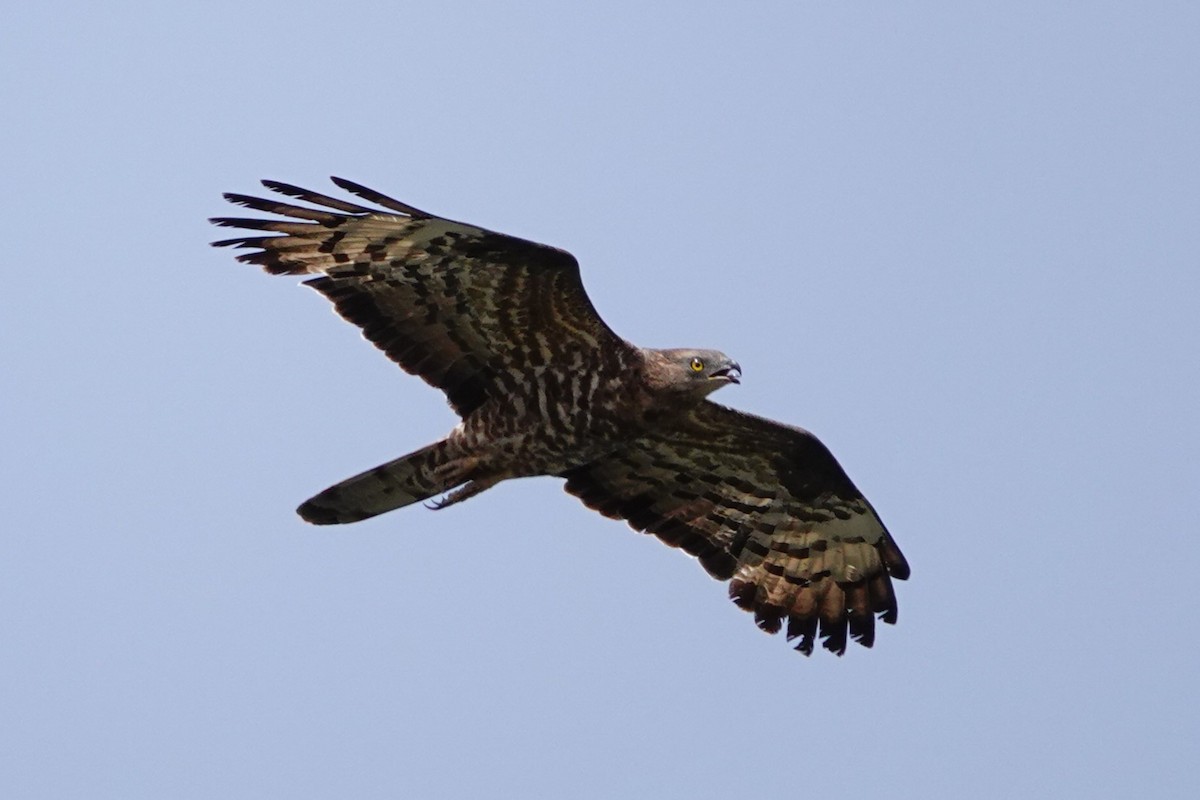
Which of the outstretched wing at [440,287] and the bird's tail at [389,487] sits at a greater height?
the outstretched wing at [440,287]

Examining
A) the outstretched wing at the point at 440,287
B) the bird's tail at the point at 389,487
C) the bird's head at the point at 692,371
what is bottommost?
the bird's tail at the point at 389,487

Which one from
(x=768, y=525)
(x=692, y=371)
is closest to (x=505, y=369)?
(x=692, y=371)

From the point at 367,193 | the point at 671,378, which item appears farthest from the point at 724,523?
the point at 367,193

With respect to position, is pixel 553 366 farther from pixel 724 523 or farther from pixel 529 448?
pixel 724 523

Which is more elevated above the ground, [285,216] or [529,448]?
[285,216]

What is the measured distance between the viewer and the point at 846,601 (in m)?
14.6

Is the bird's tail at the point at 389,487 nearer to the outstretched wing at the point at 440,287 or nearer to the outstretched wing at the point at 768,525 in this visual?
the outstretched wing at the point at 440,287

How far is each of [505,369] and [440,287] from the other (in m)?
0.76

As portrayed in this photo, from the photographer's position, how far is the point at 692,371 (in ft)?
43.4

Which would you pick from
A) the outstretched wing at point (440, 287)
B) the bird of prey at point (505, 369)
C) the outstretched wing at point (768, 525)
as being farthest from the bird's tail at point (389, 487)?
the outstretched wing at point (768, 525)

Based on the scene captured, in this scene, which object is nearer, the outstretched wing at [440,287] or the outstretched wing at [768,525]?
the outstretched wing at [440,287]

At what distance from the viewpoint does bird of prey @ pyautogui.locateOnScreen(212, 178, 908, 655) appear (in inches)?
519

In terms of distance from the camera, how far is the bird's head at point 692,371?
13.2m

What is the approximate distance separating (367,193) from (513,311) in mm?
1439
